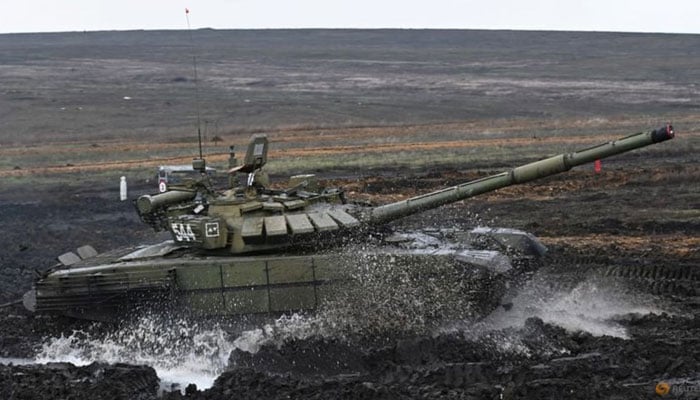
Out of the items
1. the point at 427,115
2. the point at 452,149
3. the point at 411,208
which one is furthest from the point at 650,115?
the point at 411,208

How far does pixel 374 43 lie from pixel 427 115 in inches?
2455

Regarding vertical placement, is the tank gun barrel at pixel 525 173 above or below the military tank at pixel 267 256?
above

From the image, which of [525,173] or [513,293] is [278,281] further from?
[525,173]

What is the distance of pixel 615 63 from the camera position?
286 feet

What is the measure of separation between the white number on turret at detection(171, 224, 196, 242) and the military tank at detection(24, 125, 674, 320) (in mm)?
22

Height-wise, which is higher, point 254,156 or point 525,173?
point 254,156

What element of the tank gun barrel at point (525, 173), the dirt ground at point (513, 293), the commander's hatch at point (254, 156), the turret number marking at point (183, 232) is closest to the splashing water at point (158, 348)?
the dirt ground at point (513, 293)

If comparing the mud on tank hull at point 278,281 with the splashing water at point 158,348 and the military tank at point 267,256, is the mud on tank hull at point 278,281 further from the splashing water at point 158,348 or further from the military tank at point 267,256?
the splashing water at point 158,348

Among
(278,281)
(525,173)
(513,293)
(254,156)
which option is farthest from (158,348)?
(525,173)

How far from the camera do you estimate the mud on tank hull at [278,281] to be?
15.4m

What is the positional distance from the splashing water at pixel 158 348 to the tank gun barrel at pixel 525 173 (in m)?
3.04

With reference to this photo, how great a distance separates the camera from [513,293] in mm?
16469

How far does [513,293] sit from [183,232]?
16.7ft

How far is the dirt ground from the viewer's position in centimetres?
1337
